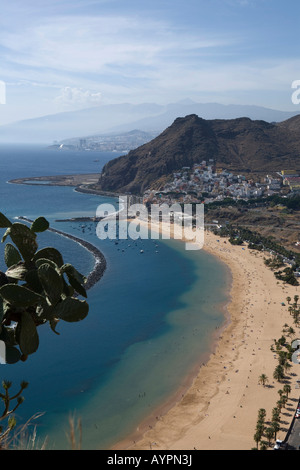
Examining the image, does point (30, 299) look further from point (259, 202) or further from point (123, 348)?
point (259, 202)

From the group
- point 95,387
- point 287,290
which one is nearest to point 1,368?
point 95,387

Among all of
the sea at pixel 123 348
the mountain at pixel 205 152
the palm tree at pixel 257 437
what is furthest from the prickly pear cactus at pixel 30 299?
the mountain at pixel 205 152

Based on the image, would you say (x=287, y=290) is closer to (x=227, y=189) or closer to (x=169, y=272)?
(x=169, y=272)

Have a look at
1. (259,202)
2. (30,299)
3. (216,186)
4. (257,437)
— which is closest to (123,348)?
(257,437)

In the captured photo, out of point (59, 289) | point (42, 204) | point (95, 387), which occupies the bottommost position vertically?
point (95, 387)

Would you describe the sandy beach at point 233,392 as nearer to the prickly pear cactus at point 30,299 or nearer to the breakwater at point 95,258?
the breakwater at point 95,258

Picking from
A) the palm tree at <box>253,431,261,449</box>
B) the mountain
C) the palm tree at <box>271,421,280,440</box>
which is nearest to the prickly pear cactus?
the palm tree at <box>253,431,261,449</box>

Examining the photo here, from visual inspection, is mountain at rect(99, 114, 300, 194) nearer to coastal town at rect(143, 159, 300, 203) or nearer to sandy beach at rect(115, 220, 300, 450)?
coastal town at rect(143, 159, 300, 203)

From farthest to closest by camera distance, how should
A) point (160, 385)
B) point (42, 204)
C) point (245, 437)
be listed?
point (42, 204)
point (160, 385)
point (245, 437)
